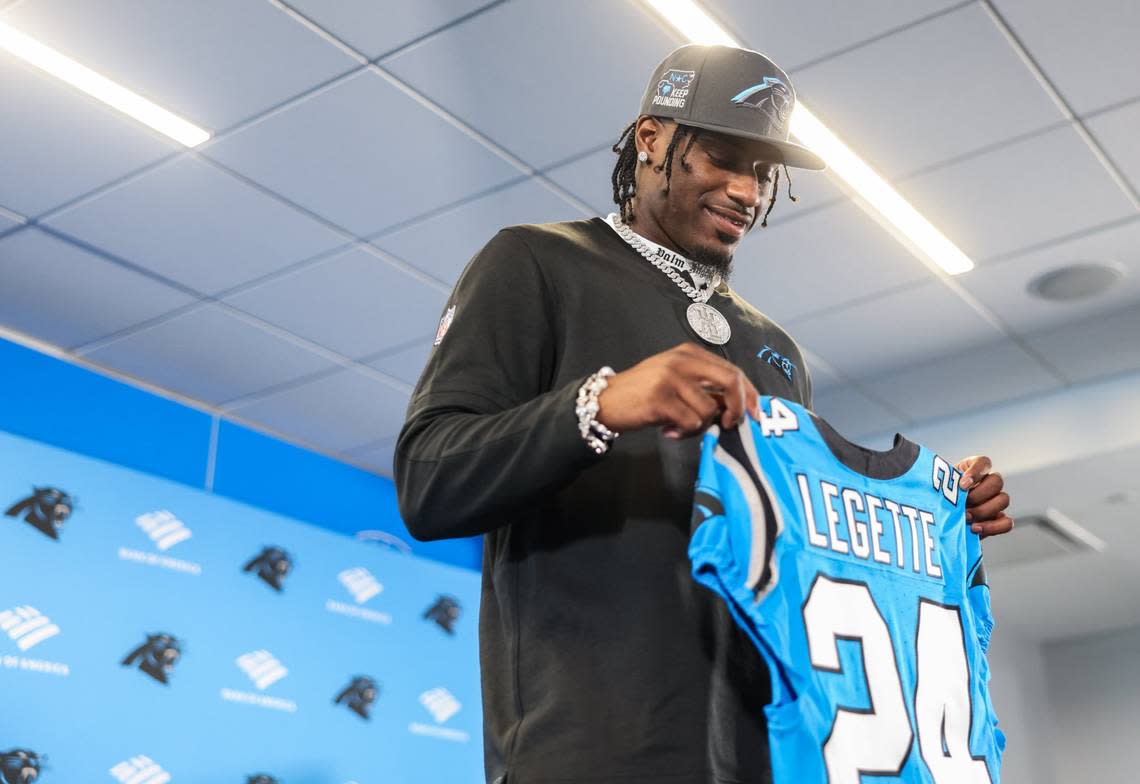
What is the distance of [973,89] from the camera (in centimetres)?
350

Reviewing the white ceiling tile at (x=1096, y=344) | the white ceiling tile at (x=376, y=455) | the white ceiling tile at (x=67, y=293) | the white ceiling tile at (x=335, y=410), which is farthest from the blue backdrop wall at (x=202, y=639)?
the white ceiling tile at (x=1096, y=344)

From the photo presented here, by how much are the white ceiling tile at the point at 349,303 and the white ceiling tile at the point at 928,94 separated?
4.85ft

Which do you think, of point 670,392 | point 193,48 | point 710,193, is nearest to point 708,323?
point 710,193

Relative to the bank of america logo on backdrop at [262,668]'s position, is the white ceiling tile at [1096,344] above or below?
above

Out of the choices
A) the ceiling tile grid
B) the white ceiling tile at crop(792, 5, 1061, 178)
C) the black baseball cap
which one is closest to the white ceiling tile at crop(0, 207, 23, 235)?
the ceiling tile grid

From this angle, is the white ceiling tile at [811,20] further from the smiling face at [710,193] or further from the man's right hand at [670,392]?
the man's right hand at [670,392]

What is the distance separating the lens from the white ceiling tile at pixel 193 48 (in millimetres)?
3137

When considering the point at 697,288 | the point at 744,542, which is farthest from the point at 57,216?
the point at 744,542

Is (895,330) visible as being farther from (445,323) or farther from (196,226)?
(445,323)

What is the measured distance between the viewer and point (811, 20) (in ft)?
10.6

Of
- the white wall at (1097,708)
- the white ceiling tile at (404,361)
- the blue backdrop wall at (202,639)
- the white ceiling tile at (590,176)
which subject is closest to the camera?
the white ceiling tile at (590,176)

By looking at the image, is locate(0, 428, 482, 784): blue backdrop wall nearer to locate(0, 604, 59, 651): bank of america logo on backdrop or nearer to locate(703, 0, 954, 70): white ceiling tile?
locate(0, 604, 59, 651): bank of america logo on backdrop

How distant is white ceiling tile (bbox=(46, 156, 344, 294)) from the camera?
3816mm

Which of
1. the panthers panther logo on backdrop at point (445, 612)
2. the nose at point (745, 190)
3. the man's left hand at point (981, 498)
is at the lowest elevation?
the man's left hand at point (981, 498)
